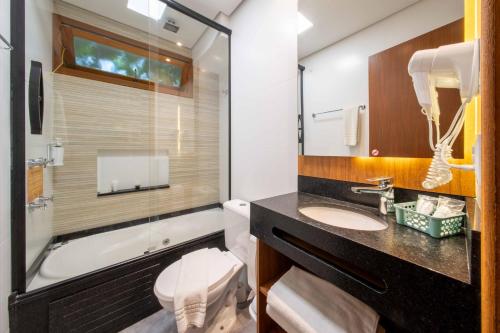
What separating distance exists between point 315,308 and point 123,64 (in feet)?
7.97

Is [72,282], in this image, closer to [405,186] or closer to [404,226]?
[404,226]

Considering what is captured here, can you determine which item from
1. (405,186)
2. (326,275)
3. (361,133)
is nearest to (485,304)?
(326,275)

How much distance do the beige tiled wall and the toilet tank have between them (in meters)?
0.73

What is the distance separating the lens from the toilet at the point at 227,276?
43.9 inches

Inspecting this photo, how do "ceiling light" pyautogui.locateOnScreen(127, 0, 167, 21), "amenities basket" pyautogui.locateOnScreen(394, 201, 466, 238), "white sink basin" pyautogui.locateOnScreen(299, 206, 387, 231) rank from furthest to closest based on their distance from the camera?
"ceiling light" pyautogui.locateOnScreen(127, 0, 167, 21) < "white sink basin" pyautogui.locateOnScreen(299, 206, 387, 231) < "amenities basket" pyautogui.locateOnScreen(394, 201, 466, 238)

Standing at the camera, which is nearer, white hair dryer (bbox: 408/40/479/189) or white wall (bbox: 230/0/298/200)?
white hair dryer (bbox: 408/40/479/189)

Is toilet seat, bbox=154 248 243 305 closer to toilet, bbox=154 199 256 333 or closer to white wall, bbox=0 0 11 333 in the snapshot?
toilet, bbox=154 199 256 333

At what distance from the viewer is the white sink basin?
2.85ft

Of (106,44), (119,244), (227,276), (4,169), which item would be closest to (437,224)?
(227,276)

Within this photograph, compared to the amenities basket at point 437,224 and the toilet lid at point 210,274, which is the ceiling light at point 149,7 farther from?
the amenities basket at point 437,224

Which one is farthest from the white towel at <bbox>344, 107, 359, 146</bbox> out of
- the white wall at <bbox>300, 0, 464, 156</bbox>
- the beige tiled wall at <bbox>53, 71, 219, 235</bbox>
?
the beige tiled wall at <bbox>53, 71, 219, 235</bbox>

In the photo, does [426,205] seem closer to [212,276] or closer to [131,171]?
[212,276]

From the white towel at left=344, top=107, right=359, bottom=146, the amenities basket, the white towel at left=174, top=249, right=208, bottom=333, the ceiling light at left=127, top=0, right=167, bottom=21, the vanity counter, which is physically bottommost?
the white towel at left=174, top=249, right=208, bottom=333

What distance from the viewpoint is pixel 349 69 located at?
104 centimetres
